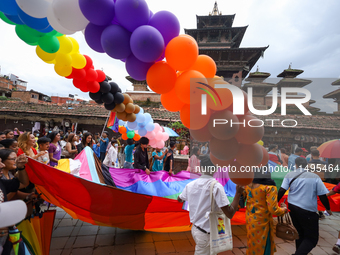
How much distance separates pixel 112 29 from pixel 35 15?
0.97 metres

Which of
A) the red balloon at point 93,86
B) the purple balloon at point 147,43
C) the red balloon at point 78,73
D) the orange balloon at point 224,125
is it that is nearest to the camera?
the orange balloon at point 224,125

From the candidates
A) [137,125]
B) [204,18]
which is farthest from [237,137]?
[204,18]

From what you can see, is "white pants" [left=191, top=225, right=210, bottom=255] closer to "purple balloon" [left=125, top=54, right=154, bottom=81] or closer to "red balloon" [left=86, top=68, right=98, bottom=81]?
"purple balloon" [left=125, top=54, right=154, bottom=81]

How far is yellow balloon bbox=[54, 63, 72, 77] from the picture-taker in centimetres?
273

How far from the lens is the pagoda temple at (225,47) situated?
17.3 m

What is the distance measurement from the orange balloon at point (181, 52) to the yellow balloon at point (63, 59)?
1.84 metres

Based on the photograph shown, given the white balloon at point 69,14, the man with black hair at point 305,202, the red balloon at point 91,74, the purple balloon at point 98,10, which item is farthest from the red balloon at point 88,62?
the man with black hair at point 305,202

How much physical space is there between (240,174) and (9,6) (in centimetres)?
286

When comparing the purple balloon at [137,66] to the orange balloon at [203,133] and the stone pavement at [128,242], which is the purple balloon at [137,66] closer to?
the orange balloon at [203,133]

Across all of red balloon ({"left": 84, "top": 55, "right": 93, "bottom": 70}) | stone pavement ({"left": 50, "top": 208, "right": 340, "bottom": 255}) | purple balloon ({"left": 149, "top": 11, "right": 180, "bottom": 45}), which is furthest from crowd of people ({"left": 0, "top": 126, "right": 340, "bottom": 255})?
red balloon ({"left": 84, "top": 55, "right": 93, "bottom": 70})

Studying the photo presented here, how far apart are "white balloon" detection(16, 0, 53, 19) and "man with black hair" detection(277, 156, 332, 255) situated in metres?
3.45

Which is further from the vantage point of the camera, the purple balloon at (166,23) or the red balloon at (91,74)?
the red balloon at (91,74)

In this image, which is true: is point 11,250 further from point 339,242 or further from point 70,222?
point 339,242

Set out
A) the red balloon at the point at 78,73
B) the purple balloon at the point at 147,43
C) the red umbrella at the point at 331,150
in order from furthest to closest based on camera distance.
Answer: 1. the red umbrella at the point at 331,150
2. the red balloon at the point at 78,73
3. the purple balloon at the point at 147,43
